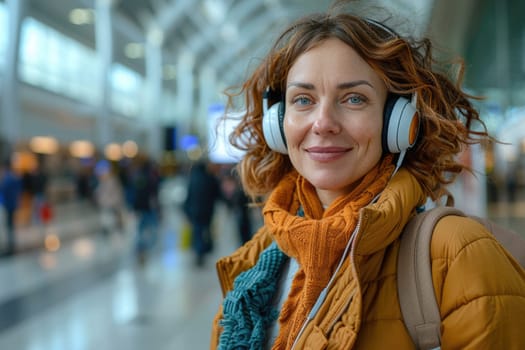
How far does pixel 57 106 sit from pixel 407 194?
77.5 feet

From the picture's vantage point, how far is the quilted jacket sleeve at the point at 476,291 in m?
1.08

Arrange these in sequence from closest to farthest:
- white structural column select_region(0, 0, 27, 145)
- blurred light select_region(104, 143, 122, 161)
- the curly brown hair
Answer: the curly brown hair < white structural column select_region(0, 0, 27, 145) < blurred light select_region(104, 143, 122, 161)

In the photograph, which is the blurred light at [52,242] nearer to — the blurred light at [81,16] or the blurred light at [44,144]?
the blurred light at [44,144]

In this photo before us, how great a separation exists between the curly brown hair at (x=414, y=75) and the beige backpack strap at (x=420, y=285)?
0.96ft

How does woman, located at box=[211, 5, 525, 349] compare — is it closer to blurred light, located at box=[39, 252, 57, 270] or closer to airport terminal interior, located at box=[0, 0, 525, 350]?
airport terminal interior, located at box=[0, 0, 525, 350]

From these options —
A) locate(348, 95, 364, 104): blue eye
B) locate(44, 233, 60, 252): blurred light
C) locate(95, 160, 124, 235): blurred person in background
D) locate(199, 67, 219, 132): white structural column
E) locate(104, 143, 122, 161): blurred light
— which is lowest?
locate(44, 233, 60, 252): blurred light

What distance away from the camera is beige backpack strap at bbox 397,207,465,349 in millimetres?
1141

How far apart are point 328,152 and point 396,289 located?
401 millimetres

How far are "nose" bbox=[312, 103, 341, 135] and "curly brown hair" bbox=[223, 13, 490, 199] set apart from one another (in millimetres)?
162

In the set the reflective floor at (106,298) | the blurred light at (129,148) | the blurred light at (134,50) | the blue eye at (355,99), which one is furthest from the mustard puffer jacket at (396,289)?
the blurred light at (129,148)

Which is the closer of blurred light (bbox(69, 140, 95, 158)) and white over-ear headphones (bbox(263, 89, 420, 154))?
white over-ear headphones (bbox(263, 89, 420, 154))

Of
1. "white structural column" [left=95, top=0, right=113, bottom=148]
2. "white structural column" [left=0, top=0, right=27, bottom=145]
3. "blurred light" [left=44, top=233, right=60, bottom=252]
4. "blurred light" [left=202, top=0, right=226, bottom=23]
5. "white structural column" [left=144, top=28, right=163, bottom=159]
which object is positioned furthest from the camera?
"blurred light" [left=202, top=0, right=226, bottom=23]

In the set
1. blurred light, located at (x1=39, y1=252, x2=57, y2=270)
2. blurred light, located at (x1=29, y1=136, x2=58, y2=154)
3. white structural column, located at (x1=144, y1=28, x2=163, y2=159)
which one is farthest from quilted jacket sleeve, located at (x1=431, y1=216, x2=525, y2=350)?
white structural column, located at (x1=144, y1=28, x2=163, y2=159)

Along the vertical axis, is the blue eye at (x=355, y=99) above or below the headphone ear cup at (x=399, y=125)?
above
